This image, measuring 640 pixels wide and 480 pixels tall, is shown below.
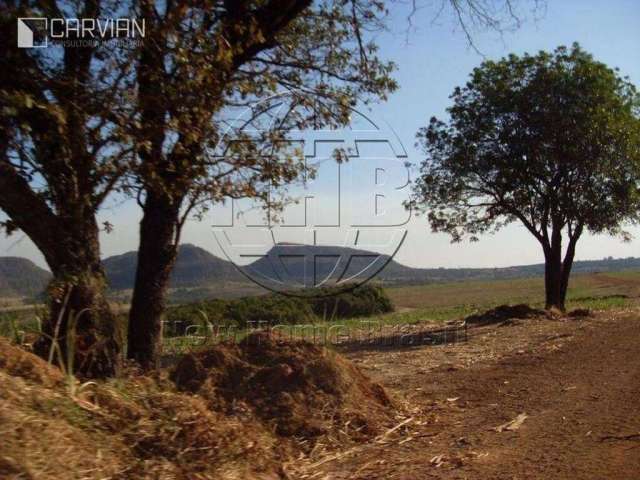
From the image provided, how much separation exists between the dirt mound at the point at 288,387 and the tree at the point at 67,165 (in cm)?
84

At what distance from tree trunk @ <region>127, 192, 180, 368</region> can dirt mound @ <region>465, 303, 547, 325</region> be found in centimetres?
1071

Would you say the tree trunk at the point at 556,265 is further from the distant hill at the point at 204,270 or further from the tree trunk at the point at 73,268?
the tree trunk at the point at 73,268

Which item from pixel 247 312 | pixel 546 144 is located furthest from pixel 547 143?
pixel 247 312

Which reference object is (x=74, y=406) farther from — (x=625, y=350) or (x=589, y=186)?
(x=589, y=186)

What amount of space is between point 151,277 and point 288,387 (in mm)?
2014

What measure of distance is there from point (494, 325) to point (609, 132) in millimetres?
5640

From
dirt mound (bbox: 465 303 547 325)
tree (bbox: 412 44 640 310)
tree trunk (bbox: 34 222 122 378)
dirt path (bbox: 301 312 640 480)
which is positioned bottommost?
dirt path (bbox: 301 312 640 480)

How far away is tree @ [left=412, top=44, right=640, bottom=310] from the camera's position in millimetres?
16688

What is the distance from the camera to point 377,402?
6.21 metres

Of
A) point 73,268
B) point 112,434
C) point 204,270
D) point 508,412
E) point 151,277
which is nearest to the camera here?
point 112,434

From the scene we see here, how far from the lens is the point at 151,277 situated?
22.5 feet

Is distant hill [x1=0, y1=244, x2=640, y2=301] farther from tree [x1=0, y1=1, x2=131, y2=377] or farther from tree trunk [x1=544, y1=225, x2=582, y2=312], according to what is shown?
tree trunk [x1=544, y1=225, x2=582, y2=312]

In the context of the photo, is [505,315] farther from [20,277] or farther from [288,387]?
[20,277]

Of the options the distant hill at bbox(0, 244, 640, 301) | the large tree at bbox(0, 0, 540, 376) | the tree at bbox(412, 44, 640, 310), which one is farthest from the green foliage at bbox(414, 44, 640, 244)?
the large tree at bbox(0, 0, 540, 376)
